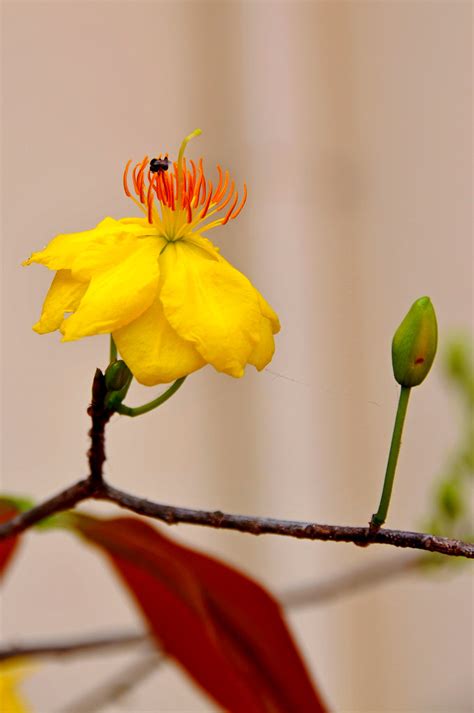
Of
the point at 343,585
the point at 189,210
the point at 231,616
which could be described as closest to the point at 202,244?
the point at 189,210

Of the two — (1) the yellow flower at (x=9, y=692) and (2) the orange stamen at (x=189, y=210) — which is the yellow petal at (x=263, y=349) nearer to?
(2) the orange stamen at (x=189, y=210)

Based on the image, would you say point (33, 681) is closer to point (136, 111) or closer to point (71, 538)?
point (71, 538)

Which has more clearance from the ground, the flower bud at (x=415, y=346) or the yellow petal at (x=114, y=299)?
the yellow petal at (x=114, y=299)

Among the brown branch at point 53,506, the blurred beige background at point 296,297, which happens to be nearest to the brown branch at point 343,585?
the blurred beige background at point 296,297

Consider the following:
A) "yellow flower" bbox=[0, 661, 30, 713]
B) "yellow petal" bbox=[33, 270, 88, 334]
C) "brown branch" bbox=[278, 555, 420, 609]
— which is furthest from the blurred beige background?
"yellow petal" bbox=[33, 270, 88, 334]

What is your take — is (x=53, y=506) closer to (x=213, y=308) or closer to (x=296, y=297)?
(x=213, y=308)

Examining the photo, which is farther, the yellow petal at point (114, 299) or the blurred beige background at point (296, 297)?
the blurred beige background at point (296, 297)

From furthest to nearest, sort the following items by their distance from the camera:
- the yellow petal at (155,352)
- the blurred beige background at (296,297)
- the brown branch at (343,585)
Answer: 1. the blurred beige background at (296,297)
2. the brown branch at (343,585)
3. the yellow petal at (155,352)

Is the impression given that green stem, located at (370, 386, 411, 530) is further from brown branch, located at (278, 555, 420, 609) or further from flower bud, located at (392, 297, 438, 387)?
brown branch, located at (278, 555, 420, 609)
